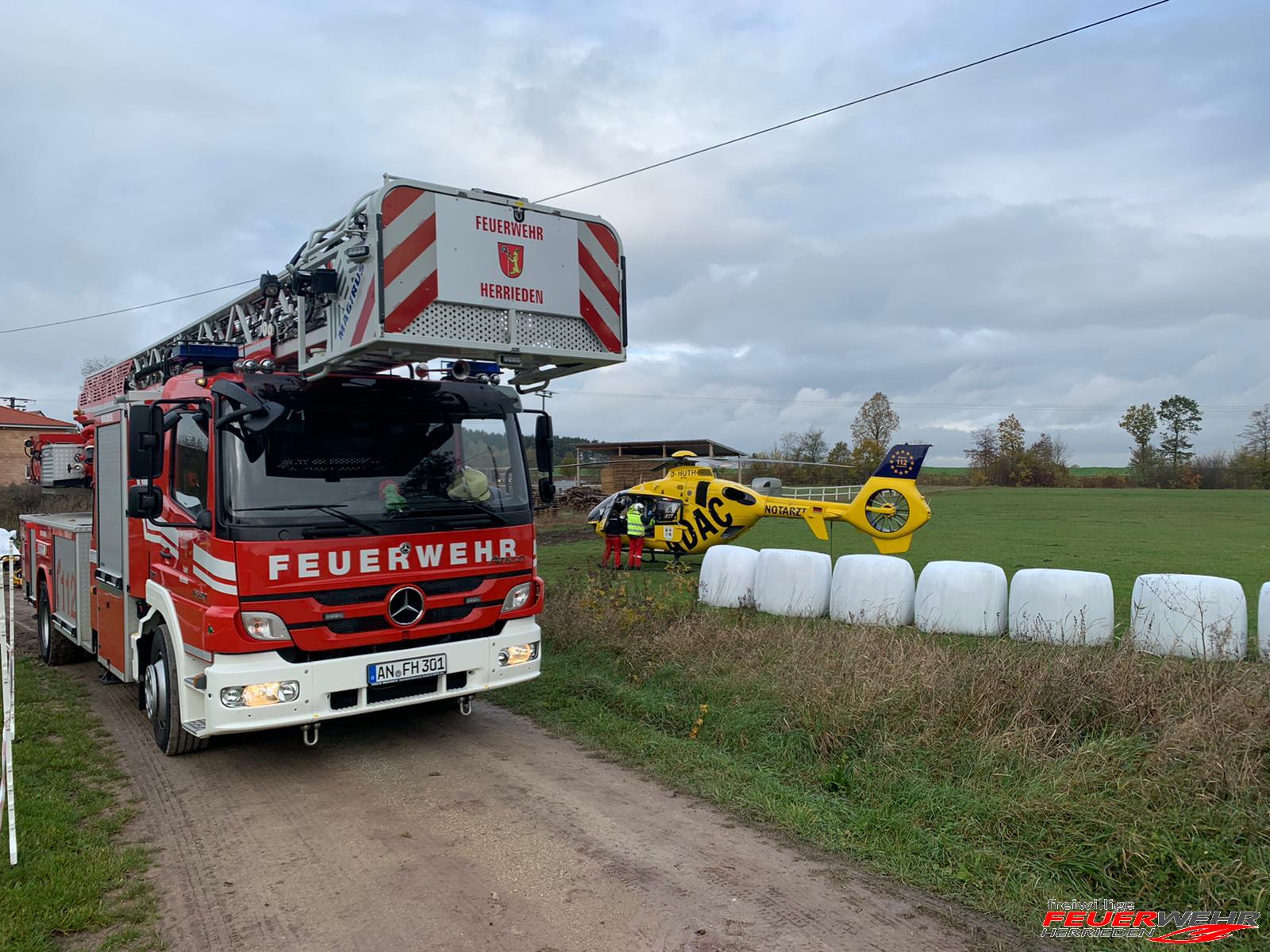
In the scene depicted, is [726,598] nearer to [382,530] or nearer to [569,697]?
[569,697]

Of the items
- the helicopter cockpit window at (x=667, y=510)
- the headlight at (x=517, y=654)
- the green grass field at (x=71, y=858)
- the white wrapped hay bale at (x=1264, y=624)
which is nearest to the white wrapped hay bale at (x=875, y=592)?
the white wrapped hay bale at (x=1264, y=624)

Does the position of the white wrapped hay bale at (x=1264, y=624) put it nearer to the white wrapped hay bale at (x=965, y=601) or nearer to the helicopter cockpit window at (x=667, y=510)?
the white wrapped hay bale at (x=965, y=601)

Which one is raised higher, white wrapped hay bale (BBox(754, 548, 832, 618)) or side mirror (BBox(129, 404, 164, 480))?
side mirror (BBox(129, 404, 164, 480))

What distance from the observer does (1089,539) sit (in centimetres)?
2264

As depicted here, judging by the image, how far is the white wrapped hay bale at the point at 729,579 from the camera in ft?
36.1

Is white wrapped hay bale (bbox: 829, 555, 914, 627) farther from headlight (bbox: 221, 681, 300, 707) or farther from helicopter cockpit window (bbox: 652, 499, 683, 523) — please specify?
helicopter cockpit window (bbox: 652, 499, 683, 523)

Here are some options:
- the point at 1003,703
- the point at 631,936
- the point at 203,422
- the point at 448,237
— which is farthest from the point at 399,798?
the point at 1003,703

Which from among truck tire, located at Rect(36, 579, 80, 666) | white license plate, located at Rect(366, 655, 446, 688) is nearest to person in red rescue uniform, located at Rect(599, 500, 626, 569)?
truck tire, located at Rect(36, 579, 80, 666)

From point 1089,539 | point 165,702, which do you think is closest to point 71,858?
point 165,702

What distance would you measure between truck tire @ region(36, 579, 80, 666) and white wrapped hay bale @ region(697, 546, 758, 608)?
24.3ft

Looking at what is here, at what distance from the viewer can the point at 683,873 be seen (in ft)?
13.5

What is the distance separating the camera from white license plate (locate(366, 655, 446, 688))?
17.5ft

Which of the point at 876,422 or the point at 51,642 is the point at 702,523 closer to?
the point at 51,642

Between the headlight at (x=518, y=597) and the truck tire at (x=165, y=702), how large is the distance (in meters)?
2.25
